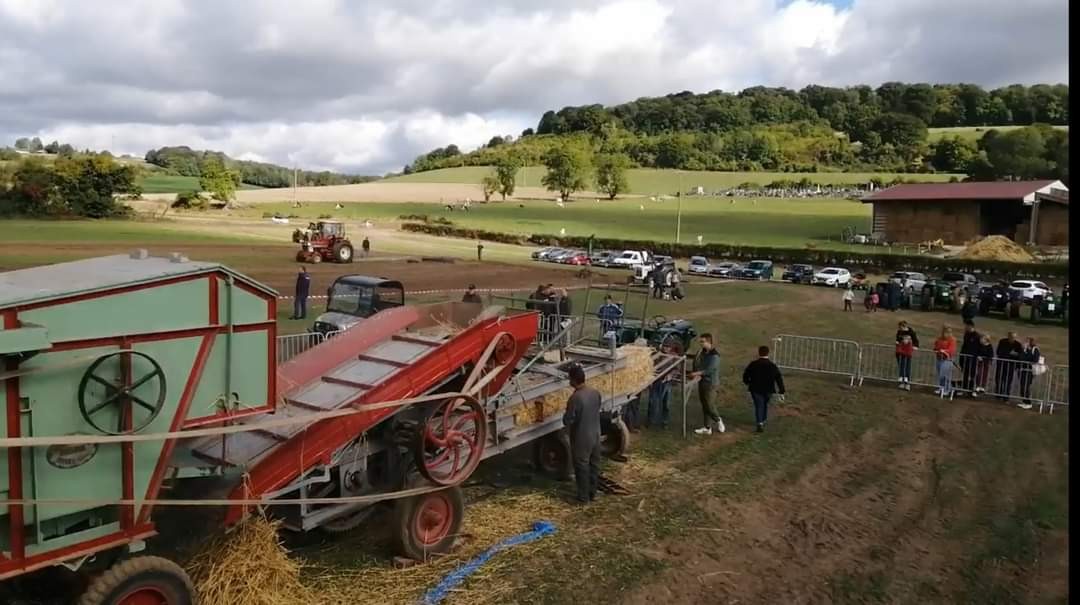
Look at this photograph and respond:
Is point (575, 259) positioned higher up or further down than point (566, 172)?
further down

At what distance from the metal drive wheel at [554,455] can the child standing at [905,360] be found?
925 cm

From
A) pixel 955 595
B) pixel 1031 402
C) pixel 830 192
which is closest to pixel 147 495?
pixel 955 595

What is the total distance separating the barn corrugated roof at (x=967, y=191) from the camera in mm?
55394

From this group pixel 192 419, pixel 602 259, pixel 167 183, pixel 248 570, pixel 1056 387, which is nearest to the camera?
pixel 192 419

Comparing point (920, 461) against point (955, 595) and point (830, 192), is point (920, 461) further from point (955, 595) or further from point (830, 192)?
point (830, 192)

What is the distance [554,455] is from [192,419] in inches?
215

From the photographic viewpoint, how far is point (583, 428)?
942 centimetres

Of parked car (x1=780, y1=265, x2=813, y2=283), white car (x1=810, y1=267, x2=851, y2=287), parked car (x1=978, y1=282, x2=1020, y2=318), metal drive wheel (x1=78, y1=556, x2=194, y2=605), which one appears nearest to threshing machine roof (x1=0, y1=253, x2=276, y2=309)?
metal drive wheel (x1=78, y1=556, x2=194, y2=605)

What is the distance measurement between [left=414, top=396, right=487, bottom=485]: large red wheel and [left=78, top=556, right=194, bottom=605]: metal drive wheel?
7.19 ft

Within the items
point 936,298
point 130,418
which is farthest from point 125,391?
point 936,298

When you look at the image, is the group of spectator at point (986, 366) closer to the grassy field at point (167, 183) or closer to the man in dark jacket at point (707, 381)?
the man in dark jacket at point (707, 381)

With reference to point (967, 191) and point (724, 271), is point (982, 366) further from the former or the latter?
point (967, 191)

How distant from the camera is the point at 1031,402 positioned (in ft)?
50.9

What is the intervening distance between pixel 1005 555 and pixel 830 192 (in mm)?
100388
